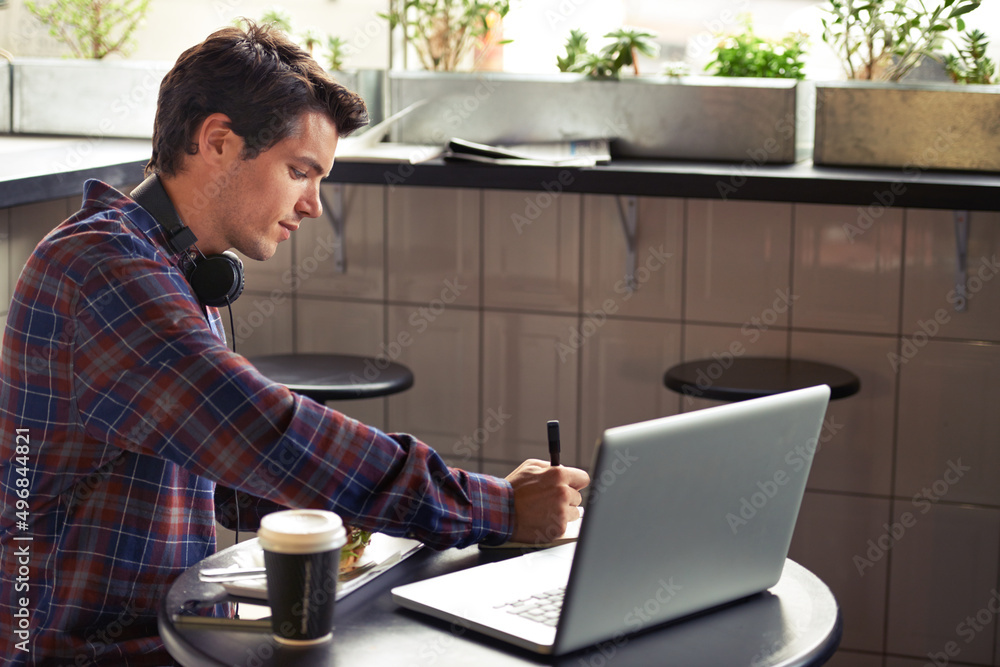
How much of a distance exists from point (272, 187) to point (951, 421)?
1.63 m

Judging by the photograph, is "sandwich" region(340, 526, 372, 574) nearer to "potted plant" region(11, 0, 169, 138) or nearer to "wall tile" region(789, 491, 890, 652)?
"wall tile" region(789, 491, 890, 652)

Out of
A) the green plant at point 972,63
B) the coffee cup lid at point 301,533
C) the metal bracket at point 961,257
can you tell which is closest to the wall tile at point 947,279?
the metal bracket at point 961,257

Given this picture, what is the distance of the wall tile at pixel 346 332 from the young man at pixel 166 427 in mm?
1403

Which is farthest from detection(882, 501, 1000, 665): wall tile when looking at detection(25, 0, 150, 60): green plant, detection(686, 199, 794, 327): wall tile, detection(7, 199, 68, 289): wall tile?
detection(25, 0, 150, 60): green plant

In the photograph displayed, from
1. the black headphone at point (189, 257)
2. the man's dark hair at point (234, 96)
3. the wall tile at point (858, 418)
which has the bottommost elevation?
the wall tile at point (858, 418)

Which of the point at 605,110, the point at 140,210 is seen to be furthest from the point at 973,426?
the point at 140,210

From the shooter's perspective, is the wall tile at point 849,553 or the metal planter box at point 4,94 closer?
the wall tile at point 849,553

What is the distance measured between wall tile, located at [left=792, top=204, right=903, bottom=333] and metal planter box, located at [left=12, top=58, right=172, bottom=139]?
61.2 inches

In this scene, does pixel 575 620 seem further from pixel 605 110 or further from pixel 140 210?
pixel 605 110

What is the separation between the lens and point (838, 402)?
2.47m

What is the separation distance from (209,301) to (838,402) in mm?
1558

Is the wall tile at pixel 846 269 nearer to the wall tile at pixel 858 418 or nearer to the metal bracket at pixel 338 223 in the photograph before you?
the wall tile at pixel 858 418

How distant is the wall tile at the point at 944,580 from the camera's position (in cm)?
242

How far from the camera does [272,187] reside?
54.6 inches
